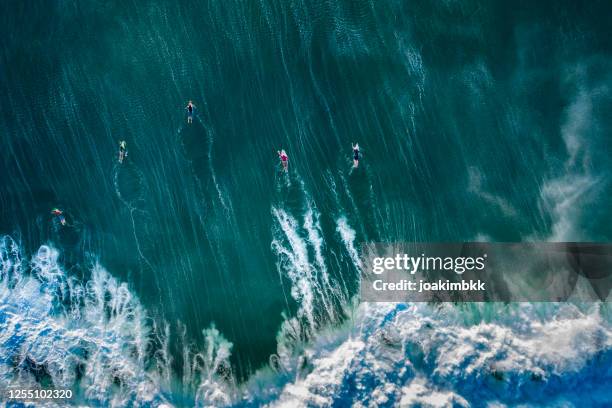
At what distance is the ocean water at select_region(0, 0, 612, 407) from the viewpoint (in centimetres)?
2616

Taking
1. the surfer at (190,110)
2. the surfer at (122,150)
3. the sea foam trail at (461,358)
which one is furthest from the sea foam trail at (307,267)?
the surfer at (122,150)

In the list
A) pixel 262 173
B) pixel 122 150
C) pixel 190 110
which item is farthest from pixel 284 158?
pixel 122 150

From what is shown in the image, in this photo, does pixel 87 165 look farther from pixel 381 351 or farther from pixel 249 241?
pixel 381 351

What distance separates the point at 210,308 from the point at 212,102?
37.1 ft

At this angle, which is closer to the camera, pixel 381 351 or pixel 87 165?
pixel 381 351

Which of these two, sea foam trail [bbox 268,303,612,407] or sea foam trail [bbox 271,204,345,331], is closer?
sea foam trail [bbox 268,303,612,407]

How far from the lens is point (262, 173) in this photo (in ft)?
88.5

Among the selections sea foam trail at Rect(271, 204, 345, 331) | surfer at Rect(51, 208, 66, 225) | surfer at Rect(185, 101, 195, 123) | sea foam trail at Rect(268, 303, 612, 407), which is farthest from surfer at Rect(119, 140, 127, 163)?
sea foam trail at Rect(268, 303, 612, 407)

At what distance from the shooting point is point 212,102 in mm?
27266

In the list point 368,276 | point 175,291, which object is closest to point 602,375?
point 368,276

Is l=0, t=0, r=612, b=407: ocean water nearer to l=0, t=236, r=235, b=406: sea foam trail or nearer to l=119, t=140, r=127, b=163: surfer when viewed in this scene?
l=0, t=236, r=235, b=406: sea foam trail

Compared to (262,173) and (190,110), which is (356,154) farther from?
(190,110)

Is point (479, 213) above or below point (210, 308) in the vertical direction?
above

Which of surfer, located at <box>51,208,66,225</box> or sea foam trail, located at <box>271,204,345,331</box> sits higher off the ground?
surfer, located at <box>51,208,66,225</box>
